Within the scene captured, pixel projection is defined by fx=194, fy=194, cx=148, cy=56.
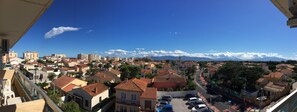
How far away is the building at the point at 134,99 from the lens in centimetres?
1368

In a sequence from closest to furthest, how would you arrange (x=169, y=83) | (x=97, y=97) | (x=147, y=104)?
Result: (x=147, y=104), (x=97, y=97), (x=169, y=83)

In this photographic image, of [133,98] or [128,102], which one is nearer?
[128,102]

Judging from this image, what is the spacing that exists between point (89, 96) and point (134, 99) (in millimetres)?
3296

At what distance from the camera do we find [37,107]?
5.54 feet

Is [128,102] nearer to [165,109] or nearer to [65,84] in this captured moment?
[165,109]

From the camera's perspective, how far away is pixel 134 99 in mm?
14258

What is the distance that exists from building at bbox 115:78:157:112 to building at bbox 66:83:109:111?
5.23ft

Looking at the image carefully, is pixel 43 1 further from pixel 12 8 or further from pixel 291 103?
pixel 291 103

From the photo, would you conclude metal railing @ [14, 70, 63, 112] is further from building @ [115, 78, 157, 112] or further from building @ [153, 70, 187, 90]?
building @ [153, 70, 187, 90]

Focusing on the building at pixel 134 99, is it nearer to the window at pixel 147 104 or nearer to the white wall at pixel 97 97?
the window at pixel 147 104

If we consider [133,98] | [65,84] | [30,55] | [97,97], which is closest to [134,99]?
[133,98]

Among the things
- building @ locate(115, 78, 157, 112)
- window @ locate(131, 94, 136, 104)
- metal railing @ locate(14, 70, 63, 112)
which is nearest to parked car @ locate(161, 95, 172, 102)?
building @ locate(115, 78, 157, 112)

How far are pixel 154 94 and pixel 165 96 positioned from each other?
363cm

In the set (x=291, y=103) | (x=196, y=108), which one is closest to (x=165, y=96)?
(x=196, y=108)
